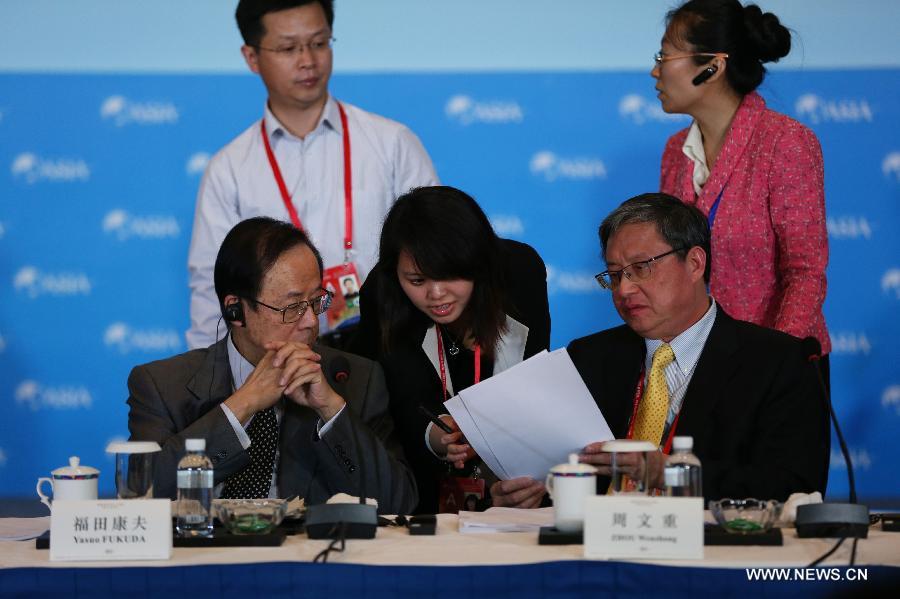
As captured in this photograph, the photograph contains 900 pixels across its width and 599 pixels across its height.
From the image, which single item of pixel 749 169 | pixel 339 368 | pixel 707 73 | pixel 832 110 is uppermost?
pixel 832 110

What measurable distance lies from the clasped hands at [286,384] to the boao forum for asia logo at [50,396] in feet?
7.69

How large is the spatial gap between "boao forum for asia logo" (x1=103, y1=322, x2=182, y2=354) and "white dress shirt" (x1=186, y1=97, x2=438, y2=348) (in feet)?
2.36

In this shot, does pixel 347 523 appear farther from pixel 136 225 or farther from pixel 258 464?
pixel 136 225

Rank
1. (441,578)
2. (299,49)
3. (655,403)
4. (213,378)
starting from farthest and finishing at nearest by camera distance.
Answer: (299,49)
(213,378)
(655,403)
(441,578)

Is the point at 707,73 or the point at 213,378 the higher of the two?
the point at 707,73

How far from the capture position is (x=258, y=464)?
2.84 metres

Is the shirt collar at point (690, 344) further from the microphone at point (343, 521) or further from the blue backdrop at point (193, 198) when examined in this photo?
the blue backdrop at point (193, 198)

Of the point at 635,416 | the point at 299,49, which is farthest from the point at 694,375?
the point at 299,49

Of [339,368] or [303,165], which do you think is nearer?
[339,368]

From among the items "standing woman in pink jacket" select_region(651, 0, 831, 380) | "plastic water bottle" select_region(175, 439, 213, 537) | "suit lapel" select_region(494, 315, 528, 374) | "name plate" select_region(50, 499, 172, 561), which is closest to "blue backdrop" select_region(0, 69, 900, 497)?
"standing woman in pink jacket" select_region(651, 0, 831, 380)

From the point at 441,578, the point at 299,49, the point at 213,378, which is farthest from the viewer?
the point at 299,49

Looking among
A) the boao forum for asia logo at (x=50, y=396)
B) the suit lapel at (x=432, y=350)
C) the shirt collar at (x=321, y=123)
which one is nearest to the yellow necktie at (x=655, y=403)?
the suit lapel at (x=432, y=350)

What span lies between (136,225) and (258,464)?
2.28 m

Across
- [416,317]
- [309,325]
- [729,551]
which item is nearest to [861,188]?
[416,317]
